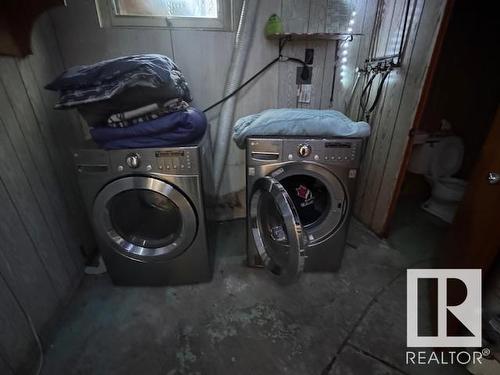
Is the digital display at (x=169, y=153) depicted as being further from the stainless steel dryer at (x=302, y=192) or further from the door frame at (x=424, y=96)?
the door frame at (x=424, y=96)

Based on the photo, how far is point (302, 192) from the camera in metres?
1.43

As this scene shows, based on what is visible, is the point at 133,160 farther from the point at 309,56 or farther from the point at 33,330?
the point at 309,56

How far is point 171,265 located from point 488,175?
5.16 feet

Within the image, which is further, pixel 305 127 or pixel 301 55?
pixel 301 55

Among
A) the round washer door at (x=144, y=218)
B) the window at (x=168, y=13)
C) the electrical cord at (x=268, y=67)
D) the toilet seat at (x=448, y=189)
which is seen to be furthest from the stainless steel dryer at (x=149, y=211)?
the toilet seat at (x=448, y=189)

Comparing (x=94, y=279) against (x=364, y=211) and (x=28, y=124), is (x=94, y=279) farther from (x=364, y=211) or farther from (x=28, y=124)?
(x=364, y=211)

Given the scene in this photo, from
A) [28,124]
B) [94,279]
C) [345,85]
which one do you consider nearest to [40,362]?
[94,279]

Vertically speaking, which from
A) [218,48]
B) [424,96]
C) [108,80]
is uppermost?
[218,48]

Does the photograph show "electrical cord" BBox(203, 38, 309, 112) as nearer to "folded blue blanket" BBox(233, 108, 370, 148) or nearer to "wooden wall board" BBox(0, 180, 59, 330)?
"folded blue blanket" BBox(233, 108, 370, 148)

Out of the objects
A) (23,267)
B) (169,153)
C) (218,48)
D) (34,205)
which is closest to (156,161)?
(169,153)

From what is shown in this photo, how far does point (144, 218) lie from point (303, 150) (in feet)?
3.21

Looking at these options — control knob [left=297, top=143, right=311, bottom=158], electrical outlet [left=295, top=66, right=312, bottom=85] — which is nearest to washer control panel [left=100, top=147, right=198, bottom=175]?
control knob [left=297, top=143, right=311, bottom=158]

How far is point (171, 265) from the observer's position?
4.68ft
